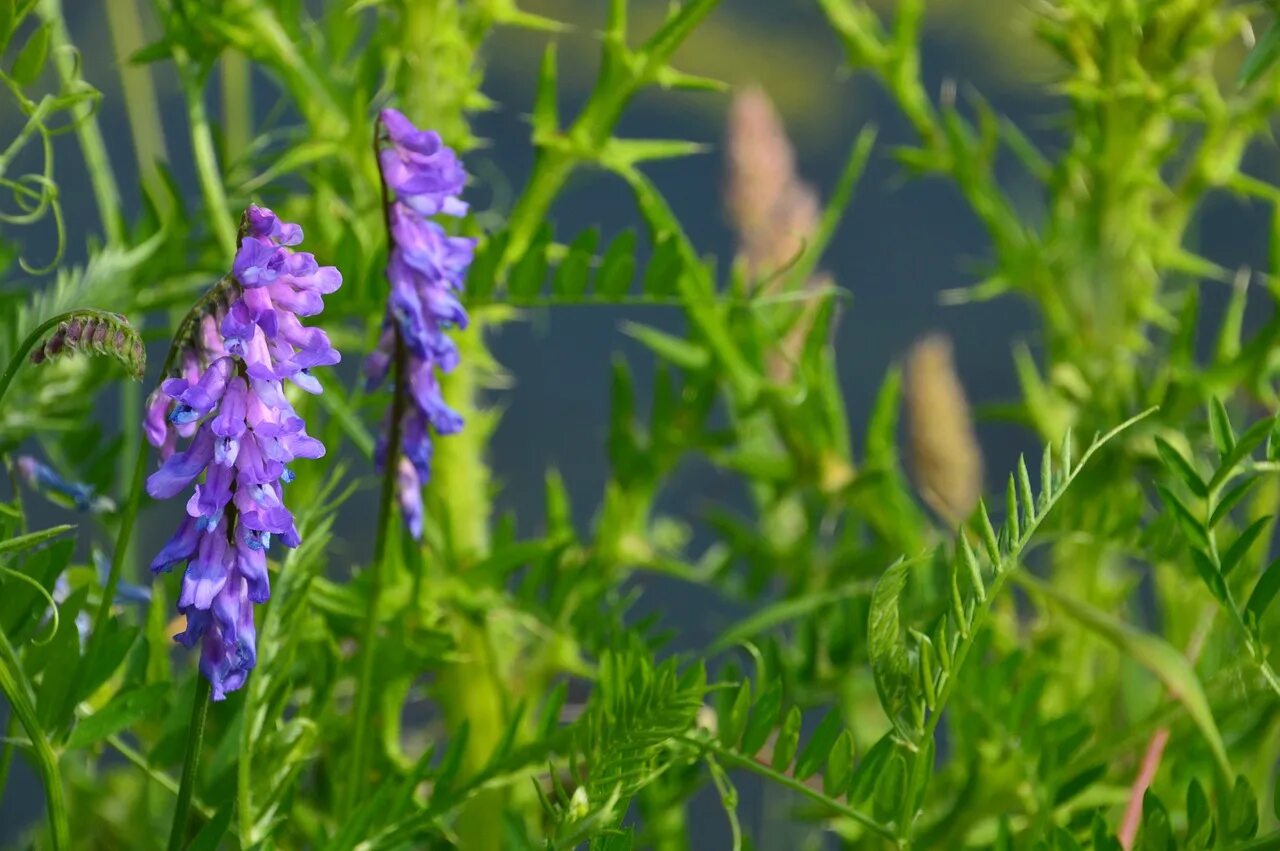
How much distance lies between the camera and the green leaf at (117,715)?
403mm

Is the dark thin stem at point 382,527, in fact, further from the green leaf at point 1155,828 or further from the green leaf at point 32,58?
the green leaf at point 1155,828

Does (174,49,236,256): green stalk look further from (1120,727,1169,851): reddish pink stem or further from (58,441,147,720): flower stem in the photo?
(1120,727,1169,851): reddish pink stem

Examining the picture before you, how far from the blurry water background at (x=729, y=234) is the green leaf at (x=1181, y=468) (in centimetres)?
96

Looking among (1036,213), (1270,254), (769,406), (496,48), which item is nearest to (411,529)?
(769,406)

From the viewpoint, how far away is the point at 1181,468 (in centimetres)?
40

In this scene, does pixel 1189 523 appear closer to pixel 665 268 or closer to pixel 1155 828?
pixel 1155 828

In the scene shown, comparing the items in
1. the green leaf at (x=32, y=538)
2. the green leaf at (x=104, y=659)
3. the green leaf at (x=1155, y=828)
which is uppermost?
the green leaf at (x=32, y=538)

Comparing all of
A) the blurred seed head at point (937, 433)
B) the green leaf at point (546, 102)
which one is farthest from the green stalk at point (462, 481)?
the blurred seed head at point (937, 433)

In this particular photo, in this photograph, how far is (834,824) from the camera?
2.08ft

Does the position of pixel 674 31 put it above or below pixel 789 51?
above

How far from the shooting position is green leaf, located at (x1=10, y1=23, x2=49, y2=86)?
0.43 meters

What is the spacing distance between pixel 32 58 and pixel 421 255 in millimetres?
129

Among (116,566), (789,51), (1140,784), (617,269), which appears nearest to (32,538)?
(116,566)

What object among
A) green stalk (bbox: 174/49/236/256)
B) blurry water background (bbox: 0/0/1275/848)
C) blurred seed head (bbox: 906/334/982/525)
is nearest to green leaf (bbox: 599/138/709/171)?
green stalk (bbox: 174/49/236/256)
